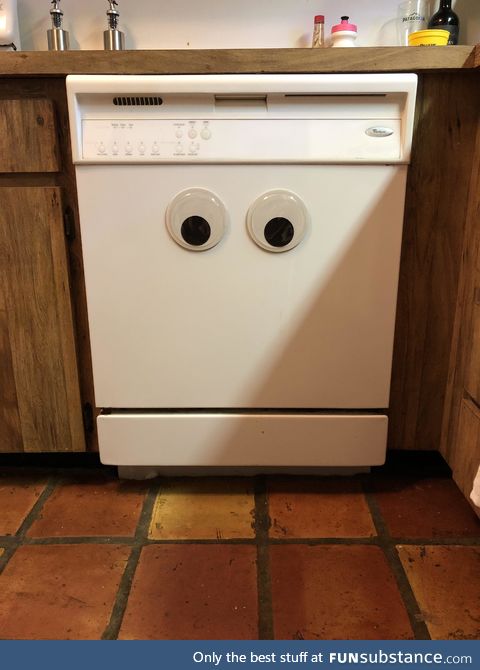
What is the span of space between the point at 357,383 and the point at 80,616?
65 centimetres

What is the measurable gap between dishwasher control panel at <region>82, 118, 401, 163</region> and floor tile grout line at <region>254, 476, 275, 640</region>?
2.30 ft

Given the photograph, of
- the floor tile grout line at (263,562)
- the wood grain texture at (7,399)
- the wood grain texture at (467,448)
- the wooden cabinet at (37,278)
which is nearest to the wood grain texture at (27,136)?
the wooden cabinet at (37,278)

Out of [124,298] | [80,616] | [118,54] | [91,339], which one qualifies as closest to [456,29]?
[118,54]

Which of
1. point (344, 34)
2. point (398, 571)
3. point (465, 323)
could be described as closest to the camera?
point (398, 571)

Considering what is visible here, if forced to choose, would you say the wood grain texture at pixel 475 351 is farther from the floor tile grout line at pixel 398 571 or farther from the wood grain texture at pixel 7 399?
the wood grain texture at pixel 7 399

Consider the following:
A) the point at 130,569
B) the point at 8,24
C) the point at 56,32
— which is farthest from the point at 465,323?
the point at 8,24

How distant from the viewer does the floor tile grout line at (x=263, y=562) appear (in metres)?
0.79

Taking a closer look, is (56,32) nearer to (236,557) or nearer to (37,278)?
(37,278)

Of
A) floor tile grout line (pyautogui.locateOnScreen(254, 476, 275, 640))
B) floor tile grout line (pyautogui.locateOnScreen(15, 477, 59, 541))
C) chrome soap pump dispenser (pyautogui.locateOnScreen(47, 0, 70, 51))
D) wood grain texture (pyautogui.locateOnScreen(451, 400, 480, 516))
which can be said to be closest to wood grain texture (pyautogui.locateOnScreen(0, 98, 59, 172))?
chrome soap pump dispenser (pyautogui.locateOnScreen(47, 0, 70, 51))

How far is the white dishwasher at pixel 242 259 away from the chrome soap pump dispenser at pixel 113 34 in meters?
0.43

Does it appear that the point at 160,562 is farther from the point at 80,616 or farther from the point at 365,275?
the point at 365,275

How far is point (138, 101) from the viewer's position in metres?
0.94

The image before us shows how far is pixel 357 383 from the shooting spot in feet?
3.45

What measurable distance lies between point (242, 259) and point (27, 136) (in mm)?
472
